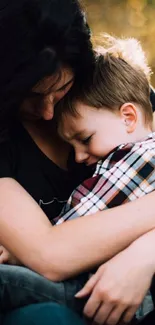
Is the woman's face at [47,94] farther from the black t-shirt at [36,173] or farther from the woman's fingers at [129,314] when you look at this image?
the woman's fingers at [129,314]

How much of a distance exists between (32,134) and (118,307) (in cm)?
69

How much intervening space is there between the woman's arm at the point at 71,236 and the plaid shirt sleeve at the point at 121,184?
7cm

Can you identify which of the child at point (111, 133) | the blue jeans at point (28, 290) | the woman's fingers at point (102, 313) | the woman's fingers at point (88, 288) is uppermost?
the child at point (111, 133)

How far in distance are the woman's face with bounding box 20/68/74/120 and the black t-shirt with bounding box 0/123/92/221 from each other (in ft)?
0.44

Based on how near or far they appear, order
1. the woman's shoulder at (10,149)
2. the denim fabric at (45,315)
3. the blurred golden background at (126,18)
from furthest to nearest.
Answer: the blurred golden background at (126,18)
the woman's shoulder at (10,149)
the denim fabric at (45,315)

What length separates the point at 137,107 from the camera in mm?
2180

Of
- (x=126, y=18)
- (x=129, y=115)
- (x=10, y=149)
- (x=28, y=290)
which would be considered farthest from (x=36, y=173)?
(x=126, y=18)

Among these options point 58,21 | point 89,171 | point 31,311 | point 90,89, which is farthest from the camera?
point 89,171

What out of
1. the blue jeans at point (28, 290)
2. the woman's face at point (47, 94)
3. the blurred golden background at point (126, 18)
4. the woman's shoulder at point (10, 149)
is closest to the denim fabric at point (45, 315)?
the blue jeans at point (28, 290)

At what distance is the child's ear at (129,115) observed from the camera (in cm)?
213

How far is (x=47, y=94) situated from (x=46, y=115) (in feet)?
0.24

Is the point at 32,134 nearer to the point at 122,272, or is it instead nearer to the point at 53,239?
the point at 53,239

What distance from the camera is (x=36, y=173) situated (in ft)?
7.02

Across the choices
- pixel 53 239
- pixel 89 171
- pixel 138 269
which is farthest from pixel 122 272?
pixel 89 171
